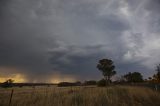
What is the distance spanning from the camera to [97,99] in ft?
47.6

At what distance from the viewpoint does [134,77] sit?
329ft

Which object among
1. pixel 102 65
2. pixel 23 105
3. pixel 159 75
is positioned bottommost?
pixel 23 105

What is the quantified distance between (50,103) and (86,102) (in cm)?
251

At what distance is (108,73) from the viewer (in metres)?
94.0

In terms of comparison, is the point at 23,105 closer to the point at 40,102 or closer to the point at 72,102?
the point at 40,102

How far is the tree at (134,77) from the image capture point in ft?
323

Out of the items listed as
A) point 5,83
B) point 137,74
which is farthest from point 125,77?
point 5,83

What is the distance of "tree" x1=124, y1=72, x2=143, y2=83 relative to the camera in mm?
98312

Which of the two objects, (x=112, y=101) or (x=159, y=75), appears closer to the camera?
(x=112, y=101)

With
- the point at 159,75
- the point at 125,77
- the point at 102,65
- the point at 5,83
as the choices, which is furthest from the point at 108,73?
the point at 5,83

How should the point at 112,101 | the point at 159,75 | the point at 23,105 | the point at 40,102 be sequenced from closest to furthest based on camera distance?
the point at 23,105, the point at 40,102, the point at 112,101, the point at 159,75

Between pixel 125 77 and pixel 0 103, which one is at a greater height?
pixel 125 77

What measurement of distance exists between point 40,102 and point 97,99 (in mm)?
4131

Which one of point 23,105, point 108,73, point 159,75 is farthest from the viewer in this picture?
point 108,73
